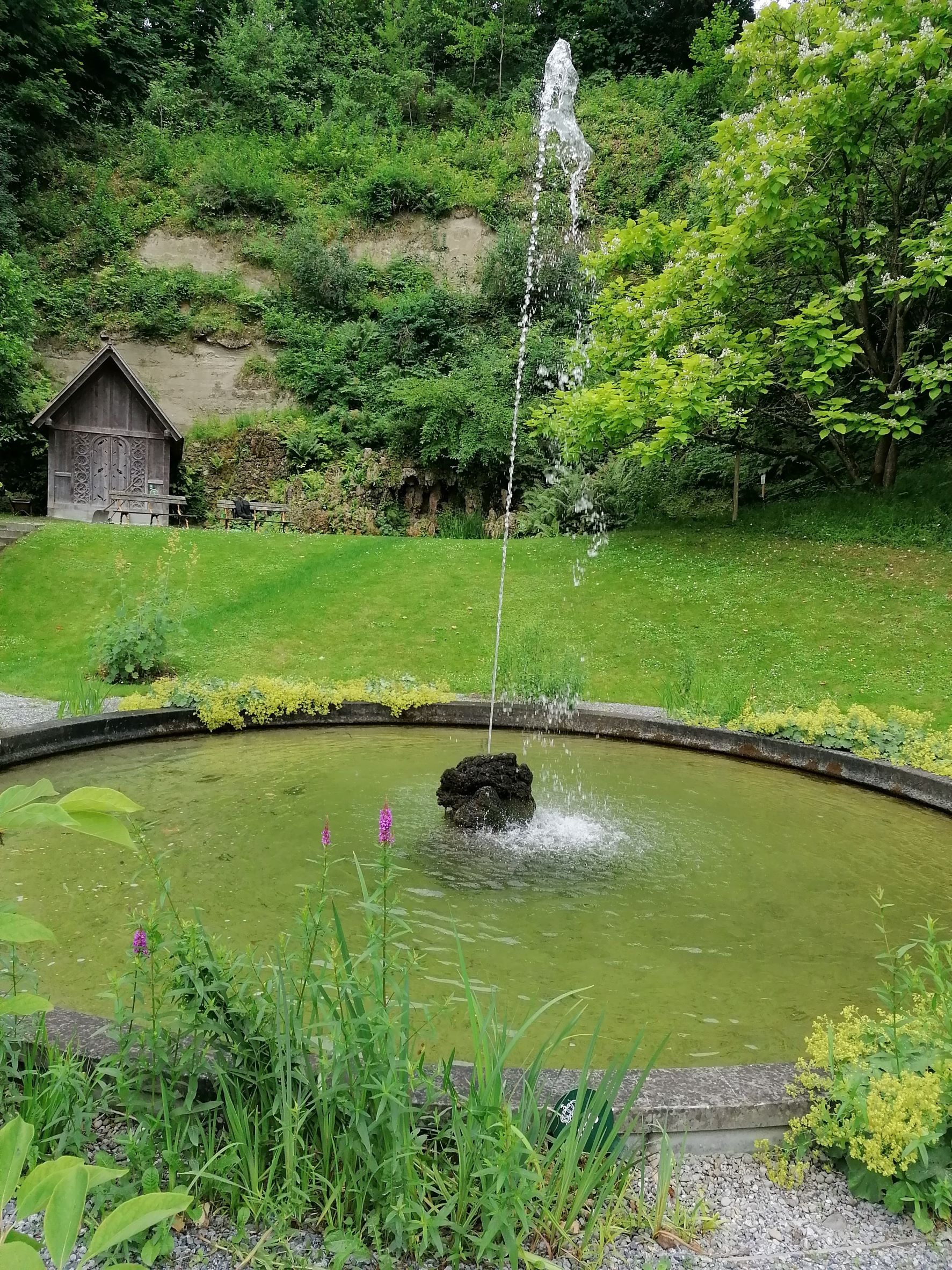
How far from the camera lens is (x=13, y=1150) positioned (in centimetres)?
71

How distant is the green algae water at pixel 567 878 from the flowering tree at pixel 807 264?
26.8 ft

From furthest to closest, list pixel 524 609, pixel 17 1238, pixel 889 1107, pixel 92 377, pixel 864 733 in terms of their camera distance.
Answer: pixel 92 377
pixel 524 609
pixel 864 733
pixel 889 1107
pixel 17 1238

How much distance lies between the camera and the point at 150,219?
2777 cm

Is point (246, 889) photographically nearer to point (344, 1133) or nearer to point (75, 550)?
point (344, 1133)

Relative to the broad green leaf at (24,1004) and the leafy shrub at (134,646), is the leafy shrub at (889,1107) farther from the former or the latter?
the leafy shrub at (134,646)

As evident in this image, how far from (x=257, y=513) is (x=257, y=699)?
1503cm

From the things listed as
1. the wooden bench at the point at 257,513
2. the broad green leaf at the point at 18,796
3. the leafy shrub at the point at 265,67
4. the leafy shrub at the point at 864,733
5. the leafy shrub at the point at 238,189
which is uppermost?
the leafy shrub at the point at 265,67

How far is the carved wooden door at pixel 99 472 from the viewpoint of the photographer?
822 inches

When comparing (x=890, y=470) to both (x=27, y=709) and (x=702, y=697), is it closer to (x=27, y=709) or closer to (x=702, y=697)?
(x=702, y=697)

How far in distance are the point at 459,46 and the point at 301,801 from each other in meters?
40.2

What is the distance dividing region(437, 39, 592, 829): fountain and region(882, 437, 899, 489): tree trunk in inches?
255

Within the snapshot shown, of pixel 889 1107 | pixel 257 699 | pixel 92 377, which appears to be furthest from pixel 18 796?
pixel 92 377

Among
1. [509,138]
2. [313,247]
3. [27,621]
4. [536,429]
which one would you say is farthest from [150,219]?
[27,621]

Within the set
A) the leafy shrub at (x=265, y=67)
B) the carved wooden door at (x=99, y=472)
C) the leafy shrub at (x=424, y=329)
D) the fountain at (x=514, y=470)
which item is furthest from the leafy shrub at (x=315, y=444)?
the leafy shrub at (x=265, y=67)
